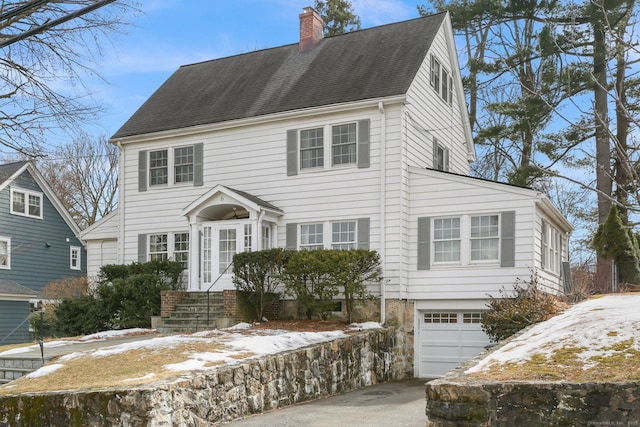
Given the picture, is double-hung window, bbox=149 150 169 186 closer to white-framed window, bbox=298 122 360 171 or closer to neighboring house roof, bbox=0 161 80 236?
white-framed window, bbox=298 122 360 171

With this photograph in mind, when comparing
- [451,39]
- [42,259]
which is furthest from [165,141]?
[42,259]

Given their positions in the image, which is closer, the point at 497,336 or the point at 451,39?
the point at 497,336

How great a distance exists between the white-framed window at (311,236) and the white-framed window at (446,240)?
2.99m

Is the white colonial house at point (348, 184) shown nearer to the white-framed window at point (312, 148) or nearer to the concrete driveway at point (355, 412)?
the white-framed window at point (312, 148)

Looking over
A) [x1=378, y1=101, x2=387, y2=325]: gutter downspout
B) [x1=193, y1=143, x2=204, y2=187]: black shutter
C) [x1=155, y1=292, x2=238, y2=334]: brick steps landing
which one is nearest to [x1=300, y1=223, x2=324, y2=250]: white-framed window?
[x1=378, y1=101, x2=387, y2=325]: gutter downspout

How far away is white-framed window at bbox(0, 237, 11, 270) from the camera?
28.0 m

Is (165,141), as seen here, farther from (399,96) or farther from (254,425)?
(254,425)

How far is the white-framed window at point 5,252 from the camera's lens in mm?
28047

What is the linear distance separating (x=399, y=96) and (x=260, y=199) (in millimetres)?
4789

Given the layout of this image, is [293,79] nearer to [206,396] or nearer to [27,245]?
[206,396]

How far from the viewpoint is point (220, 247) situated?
60.2 ft

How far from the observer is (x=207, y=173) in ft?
63.8

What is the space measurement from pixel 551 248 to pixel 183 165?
35.7ft

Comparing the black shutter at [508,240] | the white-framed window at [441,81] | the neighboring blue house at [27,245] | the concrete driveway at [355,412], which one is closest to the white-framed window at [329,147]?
the white-framed window at [441,81]
